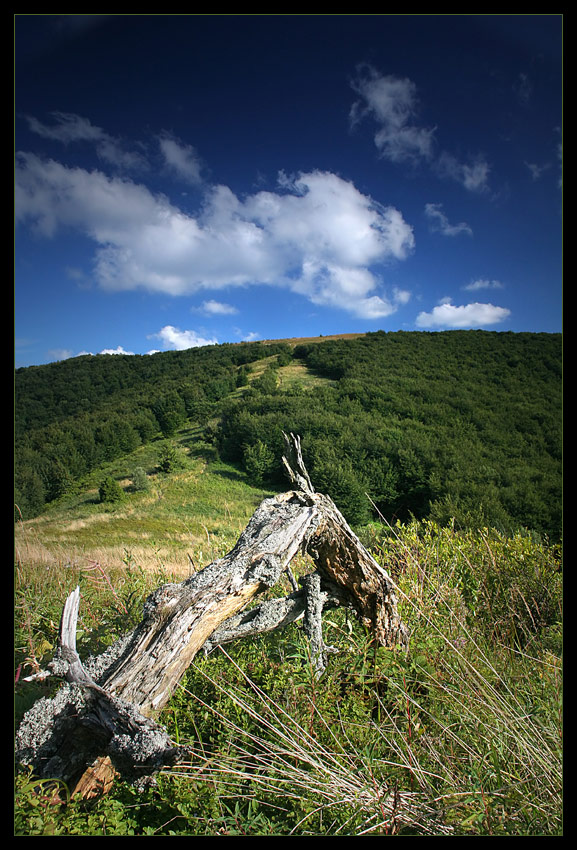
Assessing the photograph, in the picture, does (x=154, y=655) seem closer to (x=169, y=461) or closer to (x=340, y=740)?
(x=340, y=740)

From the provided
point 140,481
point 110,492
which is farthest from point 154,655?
point 140,481

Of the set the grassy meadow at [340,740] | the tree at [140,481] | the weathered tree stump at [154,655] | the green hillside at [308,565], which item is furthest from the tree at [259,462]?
the weathered tree stump at [154,655]

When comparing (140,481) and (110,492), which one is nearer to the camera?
(110,492)

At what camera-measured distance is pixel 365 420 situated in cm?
3991

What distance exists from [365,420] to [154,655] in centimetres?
3949

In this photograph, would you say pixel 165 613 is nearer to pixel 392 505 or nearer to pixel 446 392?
pixel 392 505

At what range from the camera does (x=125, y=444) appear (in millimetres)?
46344

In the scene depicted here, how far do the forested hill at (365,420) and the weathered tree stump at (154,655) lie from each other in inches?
570

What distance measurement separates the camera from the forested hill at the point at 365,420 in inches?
1155

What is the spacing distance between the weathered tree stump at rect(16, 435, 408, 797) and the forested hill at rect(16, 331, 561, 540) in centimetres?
1447

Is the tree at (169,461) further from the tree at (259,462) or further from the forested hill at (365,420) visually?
the tree at (259,462)

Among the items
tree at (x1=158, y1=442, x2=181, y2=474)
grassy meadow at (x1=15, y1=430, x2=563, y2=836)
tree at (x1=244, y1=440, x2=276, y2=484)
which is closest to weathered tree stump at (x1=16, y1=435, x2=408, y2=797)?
grassy meadow at (x1=15, y1=430, x2=563, y2=836)
